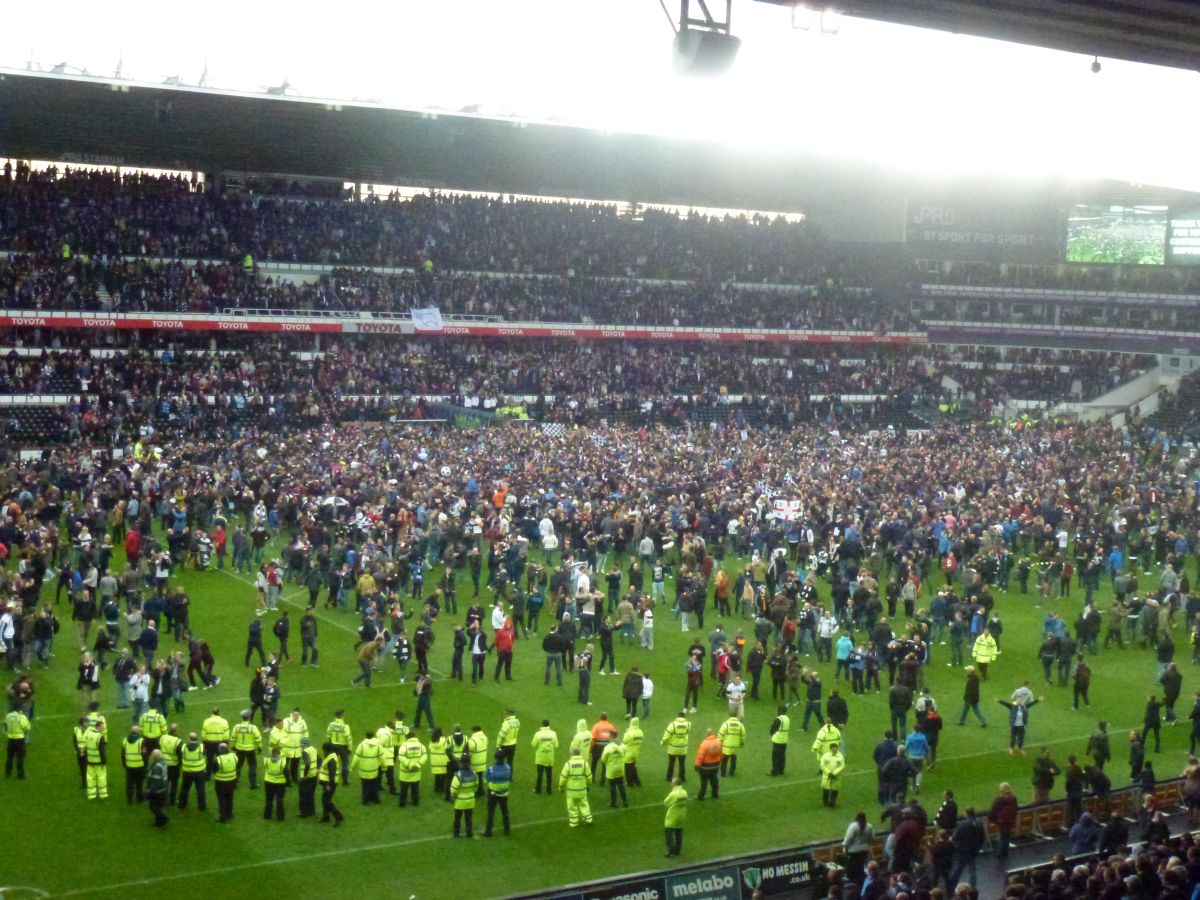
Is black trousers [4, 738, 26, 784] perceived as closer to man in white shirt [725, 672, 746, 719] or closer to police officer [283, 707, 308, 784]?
police officer [283, 707, 308, 784]

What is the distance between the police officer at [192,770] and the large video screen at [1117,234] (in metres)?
52.7

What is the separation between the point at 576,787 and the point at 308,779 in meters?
3.32

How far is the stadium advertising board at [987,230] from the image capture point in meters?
63.9

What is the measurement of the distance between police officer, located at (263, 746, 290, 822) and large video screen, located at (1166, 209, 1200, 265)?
51978 millimetres

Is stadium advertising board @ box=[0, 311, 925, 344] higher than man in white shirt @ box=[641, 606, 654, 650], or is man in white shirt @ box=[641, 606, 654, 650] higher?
stadium advertising board @ box=[0, 311, 925, 344]

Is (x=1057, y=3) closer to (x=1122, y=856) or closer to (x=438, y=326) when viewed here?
(x=1122, y=856)

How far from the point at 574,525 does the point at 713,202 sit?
38.6 metres

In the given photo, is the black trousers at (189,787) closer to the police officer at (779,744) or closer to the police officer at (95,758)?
the police officer at (95,758)

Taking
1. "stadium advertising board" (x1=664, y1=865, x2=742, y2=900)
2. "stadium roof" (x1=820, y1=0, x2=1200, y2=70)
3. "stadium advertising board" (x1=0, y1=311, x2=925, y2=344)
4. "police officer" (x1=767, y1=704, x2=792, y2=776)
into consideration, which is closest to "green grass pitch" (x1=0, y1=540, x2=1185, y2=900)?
"police officer" (x1=767, y1=704, x2=792, y2=776)

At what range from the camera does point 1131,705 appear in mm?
23703

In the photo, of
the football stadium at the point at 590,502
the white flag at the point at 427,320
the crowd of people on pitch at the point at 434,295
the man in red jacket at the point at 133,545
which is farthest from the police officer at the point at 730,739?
the white flag at the point at 427,320

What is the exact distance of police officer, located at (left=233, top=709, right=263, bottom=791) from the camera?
711 inches

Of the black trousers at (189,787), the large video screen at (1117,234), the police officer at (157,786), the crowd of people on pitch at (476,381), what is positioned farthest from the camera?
the large video screen at (1117,234)

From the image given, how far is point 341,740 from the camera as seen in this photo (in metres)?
18.2
